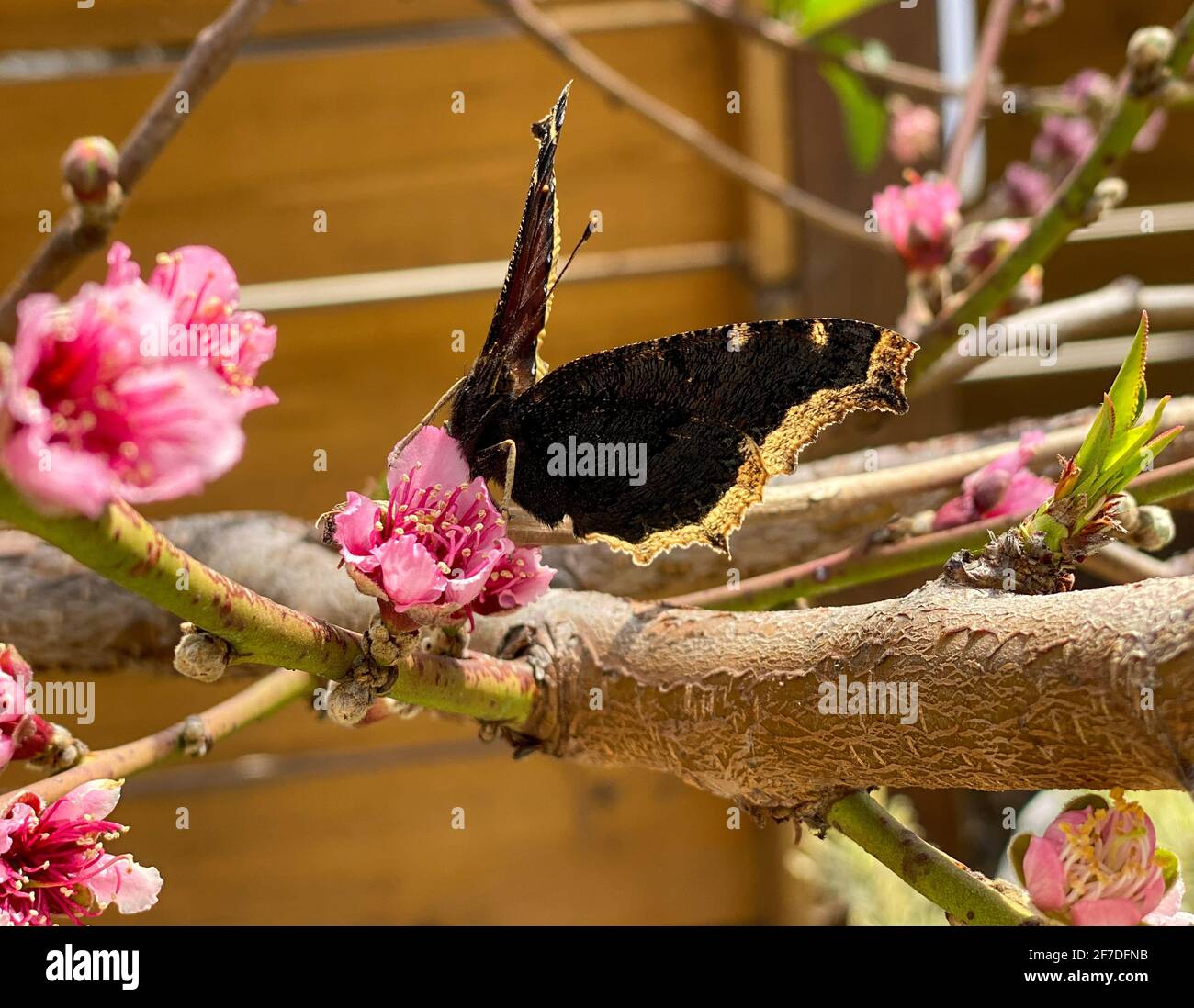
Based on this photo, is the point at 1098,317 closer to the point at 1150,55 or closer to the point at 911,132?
the point at 1150,55

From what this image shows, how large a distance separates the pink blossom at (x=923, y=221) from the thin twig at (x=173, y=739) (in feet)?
2.29

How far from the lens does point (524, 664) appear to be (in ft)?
2.09

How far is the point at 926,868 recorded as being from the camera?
526 millimetres

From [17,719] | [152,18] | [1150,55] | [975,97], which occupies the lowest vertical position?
[17,719]

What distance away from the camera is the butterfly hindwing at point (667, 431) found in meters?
0.57

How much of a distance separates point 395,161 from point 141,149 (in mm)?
1027

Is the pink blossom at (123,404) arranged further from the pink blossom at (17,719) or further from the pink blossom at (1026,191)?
the pink blossom at (1026,191)

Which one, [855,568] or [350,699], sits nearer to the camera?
[350,699]

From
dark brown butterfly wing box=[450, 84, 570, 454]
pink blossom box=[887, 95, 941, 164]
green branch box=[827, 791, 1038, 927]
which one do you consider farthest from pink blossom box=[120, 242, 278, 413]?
pink blossom box=[887, 95, 941, 164]

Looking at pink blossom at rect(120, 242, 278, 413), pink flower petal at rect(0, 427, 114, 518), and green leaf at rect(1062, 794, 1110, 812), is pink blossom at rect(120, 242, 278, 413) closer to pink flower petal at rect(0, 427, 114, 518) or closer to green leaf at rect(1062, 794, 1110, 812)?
pink flower petal at rect(0, 427, 114, 518)

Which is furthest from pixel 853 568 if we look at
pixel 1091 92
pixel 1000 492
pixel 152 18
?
pixel 152 18

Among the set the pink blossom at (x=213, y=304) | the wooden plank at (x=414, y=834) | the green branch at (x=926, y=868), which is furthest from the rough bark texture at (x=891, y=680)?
the wooden plank at (x=414, y=834)

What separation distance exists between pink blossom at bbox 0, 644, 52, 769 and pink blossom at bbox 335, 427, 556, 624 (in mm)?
181

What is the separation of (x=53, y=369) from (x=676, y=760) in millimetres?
388
